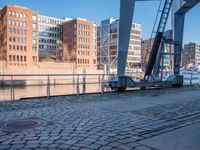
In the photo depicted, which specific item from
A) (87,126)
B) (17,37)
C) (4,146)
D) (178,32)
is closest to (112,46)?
(17,37)

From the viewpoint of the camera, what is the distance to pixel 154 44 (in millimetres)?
15898

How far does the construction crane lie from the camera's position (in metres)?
13.3

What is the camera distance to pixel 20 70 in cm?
7250

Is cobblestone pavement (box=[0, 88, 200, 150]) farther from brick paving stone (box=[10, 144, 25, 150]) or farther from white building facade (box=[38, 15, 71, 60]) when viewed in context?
white building facade (box=[38, 15, 71, 60])

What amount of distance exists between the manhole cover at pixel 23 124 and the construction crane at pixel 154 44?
7824 millimetres

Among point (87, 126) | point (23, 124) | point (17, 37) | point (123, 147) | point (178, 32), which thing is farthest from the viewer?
point (17, 37)

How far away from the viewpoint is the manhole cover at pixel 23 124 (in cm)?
548

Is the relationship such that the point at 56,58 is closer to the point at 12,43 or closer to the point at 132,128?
the point at 12,43

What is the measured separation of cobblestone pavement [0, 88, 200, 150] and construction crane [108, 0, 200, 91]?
578cm

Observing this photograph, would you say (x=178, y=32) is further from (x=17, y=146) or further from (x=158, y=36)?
(x=17, y=146)

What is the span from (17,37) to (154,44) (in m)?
77.2

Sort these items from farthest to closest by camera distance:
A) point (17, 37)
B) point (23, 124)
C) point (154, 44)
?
point (17, 37) → point (154, 44) → point (23, 124)

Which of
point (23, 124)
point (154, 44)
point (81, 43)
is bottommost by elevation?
point (23, 124)

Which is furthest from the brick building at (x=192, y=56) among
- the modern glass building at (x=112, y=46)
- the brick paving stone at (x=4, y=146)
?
the brick paving stone at (x=4, y=146)
